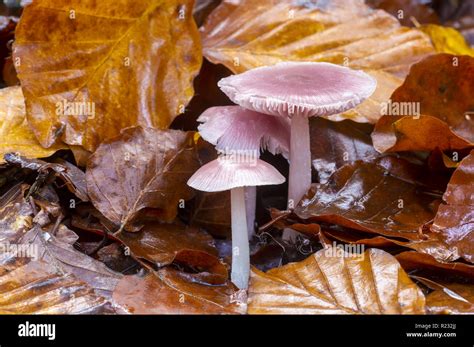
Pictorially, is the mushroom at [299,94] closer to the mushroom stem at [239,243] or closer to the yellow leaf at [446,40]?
the mushroom stem at [239,243]

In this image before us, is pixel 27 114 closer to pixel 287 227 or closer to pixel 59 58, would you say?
pixel 59 58

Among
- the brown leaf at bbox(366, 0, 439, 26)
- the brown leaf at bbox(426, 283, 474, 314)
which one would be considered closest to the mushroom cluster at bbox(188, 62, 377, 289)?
the brown leaf at bbox(426, 283, 474, 314)

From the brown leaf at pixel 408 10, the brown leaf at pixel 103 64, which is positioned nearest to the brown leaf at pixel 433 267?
the brown leaf at pixel 103 64

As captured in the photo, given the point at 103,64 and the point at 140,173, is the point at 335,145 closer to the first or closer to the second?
the point at 140,173

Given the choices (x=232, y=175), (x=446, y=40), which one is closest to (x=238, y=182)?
(x=232, y=175)

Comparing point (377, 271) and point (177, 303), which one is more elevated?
point (377, 271)
